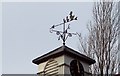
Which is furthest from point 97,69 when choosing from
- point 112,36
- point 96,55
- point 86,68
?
point 86,68

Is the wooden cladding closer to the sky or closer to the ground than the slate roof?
closer to the ground

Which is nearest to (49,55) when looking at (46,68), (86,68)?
(46,68)

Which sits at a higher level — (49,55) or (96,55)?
(96,55)

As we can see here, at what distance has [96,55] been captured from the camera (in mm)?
9961

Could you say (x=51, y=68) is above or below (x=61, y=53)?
below

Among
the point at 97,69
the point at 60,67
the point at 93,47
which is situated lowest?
the point at 60,67

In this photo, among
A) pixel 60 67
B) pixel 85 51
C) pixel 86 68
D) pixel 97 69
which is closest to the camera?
pixel 60 67

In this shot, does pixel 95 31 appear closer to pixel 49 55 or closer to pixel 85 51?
pixel 85 51

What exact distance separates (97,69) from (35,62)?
528 centimetres

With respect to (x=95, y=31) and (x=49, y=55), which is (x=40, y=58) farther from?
(x=95, y=31)

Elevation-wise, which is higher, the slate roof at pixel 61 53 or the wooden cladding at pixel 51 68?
the slate roof at pixel 61 53

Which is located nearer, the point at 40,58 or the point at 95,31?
the point at 40,58

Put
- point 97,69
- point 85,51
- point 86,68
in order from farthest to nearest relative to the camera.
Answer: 1. point 85,51
2. point 97,69
3. point 86,68

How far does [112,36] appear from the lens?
1016cm
